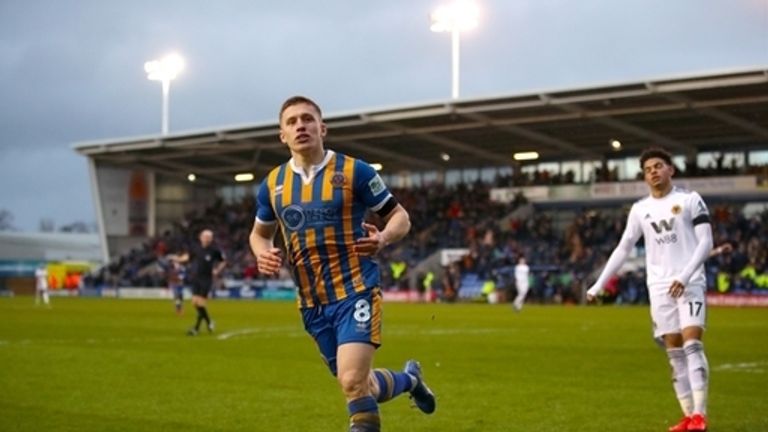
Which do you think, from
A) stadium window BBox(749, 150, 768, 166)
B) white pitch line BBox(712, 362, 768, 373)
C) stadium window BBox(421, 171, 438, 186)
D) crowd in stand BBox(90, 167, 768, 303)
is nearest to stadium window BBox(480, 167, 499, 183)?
crowd in stand BBox(90, 167, 768, 303)

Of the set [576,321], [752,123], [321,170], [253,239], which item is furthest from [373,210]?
[752,123]

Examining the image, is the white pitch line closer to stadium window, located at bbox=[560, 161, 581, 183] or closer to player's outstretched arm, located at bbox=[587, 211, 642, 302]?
player's outstretched arm, located at bbox=[587, 211, 642, 302]

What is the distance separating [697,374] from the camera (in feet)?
31.1

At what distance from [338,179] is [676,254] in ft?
12.7

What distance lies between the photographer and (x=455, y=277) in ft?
176

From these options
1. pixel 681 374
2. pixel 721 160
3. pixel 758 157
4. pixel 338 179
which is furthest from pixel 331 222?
pixel 758 157

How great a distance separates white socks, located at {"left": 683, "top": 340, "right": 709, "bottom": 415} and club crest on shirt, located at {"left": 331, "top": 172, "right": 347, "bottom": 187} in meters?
3.94

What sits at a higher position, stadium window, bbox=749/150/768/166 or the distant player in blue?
stadium window, bbox=749/150/768/166

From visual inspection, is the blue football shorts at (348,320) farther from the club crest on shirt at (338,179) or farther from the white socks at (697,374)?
the white socks at (697,374)

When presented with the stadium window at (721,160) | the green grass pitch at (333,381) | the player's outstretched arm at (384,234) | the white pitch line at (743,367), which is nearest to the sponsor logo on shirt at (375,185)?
the player's outstretched arm at (384,234)

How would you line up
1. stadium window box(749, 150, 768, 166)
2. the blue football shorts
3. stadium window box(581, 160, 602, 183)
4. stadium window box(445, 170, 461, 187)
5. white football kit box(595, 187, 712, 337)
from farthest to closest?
1. stadium window box(445, 170, 461, 187)
2. stadium window box(581, 160, 602, 183)
3. stadium window box(749, 150, 768, 166)
4. white football kit box(595, 187, 712, 337)
5. the blue football shorts

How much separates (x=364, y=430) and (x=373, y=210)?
1.38 m

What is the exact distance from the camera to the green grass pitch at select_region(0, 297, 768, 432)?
10.2 meters

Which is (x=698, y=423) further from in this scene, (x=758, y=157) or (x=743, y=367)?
(x=758, y=157)
